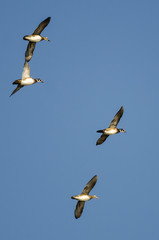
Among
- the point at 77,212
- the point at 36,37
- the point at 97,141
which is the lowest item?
the point at 77,212

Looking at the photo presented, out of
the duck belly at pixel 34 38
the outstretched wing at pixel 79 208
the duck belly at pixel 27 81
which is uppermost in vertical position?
the duck belly at pixel 34 38

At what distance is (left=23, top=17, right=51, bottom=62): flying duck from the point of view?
39750 millimetres

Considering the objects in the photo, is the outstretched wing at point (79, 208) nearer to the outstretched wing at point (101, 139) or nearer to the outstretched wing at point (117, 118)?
the outstretched wing at point (101, 139)

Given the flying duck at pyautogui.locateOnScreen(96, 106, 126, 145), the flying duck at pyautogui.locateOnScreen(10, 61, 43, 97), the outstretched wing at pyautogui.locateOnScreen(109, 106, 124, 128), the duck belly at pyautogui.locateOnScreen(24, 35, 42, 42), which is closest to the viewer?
the duck belly at pyautogui.locateOnScreen(24, 35, 42, 42)

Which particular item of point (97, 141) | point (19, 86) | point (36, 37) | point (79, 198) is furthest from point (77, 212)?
point (36, 37)

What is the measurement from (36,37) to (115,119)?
773 centimetres

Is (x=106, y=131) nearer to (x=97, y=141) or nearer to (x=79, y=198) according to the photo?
(x=97, y=141)

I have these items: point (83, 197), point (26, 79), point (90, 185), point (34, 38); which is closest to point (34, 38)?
point (34, 38)

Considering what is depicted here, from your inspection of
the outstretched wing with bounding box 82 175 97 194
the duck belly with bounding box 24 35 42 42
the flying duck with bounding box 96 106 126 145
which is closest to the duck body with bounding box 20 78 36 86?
the duck belly with bounding box 24 35 42 42

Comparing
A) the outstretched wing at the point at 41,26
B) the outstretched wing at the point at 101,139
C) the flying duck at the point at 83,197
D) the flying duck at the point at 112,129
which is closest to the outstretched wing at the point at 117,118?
the flying duck at the point at 112,129

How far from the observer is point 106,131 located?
42.0 metres

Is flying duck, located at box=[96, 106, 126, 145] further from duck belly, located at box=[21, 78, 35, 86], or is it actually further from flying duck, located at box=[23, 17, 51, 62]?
flying duck, located at box=[23, 17, 51, 62]

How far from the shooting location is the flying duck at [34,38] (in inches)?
1565

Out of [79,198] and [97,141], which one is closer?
[79,198]
